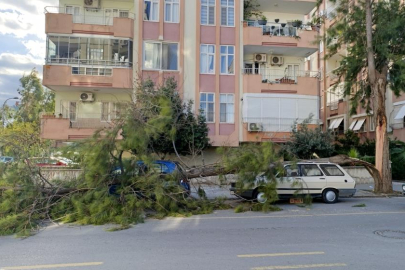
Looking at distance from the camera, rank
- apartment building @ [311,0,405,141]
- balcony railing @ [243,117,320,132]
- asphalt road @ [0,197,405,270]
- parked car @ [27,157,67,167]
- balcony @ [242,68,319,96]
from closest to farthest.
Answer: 1. asphalt road @ [0,197,405,270]
2. parked car @ [27,157,67,167]
3. balcony railing @ [243,117,320,132]
4. balcony @ [242,68,319,96]
5. apartment building @ [311,0,405,141]

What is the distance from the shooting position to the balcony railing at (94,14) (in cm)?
2234

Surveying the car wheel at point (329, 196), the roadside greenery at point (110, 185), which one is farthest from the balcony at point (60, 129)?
the car wheel at point (329, 196)

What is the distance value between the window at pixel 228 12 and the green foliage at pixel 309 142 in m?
8.57

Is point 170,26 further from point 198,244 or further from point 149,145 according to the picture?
point 198,244

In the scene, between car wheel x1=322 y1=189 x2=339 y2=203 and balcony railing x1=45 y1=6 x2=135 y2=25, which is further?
balcony railing x1=45 y1=6 x2=135 y2=25

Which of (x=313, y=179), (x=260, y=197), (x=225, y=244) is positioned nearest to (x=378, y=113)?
(x=313, y=179)

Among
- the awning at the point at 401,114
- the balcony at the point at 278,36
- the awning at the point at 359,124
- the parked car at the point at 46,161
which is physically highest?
the balcony at the point at 278,36

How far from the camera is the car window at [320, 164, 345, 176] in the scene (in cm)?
1325

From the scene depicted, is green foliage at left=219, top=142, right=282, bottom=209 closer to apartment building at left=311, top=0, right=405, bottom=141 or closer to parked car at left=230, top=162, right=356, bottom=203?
parked car at left=230, top=162, right=356, bottom=203

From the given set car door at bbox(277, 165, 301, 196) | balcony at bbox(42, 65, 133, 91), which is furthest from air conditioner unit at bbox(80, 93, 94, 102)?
car door at bbox(277, 165, 301, 196)

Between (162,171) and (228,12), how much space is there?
53.2ft

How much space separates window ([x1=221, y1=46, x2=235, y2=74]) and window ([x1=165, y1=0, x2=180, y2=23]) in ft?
12.3

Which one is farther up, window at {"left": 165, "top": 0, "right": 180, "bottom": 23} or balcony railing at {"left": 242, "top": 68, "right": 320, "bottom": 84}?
window at {"left": 165, "top": 0, "right": 180, "bottom": 23}

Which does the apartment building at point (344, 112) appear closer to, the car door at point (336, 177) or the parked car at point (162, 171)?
the car door at point (336, 177)
